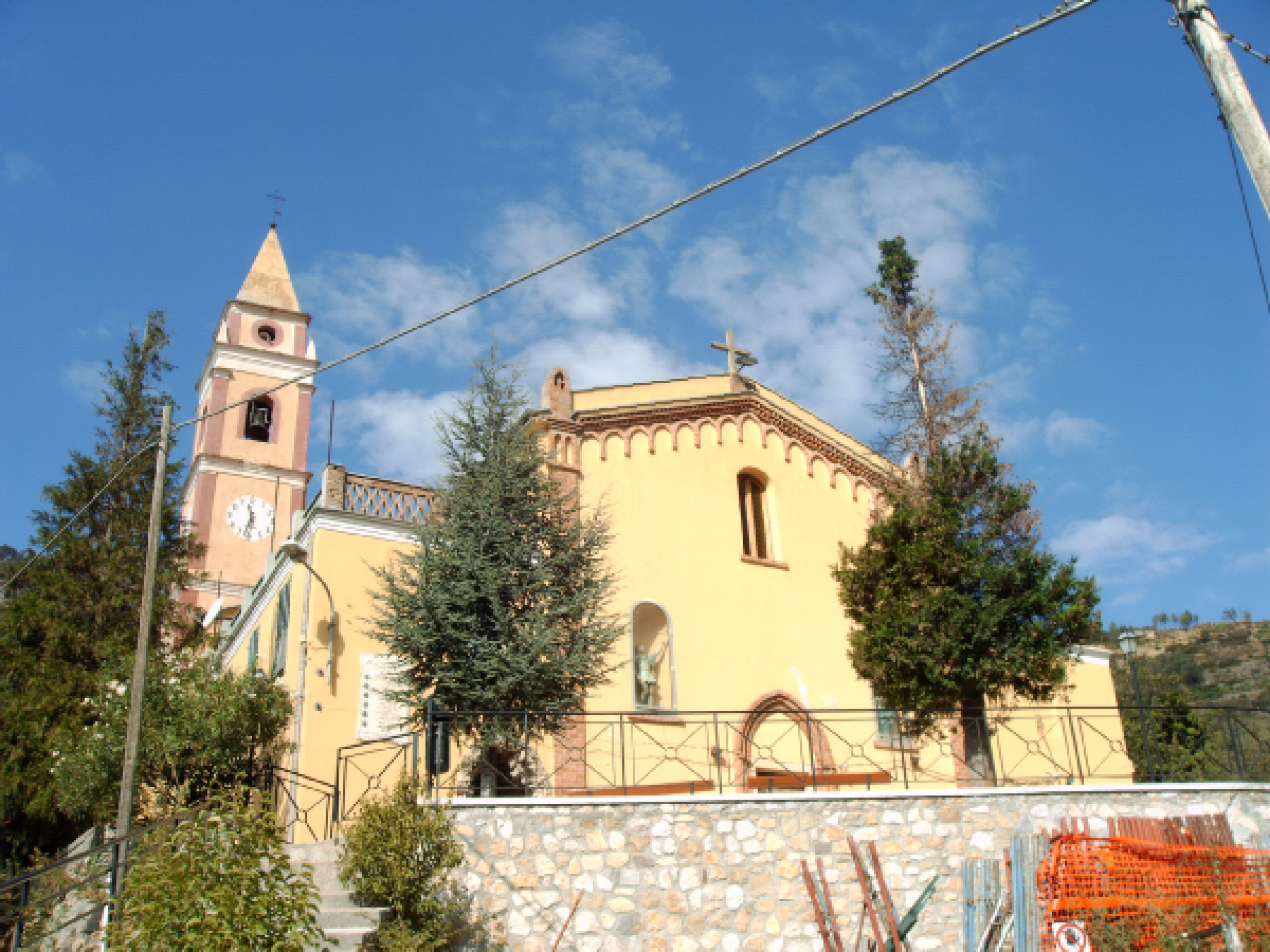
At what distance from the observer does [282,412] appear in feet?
112

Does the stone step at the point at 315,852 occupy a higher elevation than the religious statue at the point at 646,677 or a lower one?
lower

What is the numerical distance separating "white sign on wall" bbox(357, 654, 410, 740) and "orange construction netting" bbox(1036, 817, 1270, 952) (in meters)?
8.65

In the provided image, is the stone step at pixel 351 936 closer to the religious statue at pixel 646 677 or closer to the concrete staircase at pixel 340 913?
the concrete staircase at pixel 340 913

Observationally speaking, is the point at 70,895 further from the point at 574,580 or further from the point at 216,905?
the point at 216,905

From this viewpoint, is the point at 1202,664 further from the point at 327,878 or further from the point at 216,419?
the point at 327,878

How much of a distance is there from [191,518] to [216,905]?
27288 mm

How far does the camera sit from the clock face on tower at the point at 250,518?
3155cm

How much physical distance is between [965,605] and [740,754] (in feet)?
14.6

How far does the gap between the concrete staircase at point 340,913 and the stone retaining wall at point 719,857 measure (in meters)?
1.11

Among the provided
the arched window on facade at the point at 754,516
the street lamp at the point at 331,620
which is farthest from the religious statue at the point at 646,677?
the street lamp at the point at 331,620

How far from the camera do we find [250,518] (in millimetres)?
31828

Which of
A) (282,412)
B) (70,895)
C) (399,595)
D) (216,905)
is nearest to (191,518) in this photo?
(282,412)

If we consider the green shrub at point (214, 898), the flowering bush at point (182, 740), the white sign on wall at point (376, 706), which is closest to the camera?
the green shrub at point (214, 898)

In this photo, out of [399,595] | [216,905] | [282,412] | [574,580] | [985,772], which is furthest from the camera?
[282,412]
